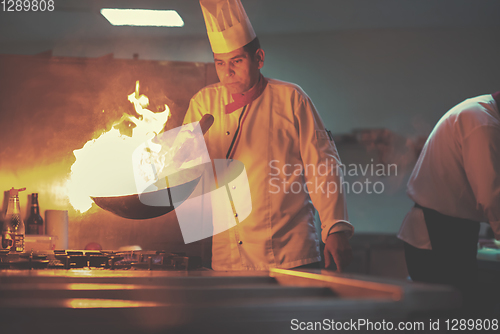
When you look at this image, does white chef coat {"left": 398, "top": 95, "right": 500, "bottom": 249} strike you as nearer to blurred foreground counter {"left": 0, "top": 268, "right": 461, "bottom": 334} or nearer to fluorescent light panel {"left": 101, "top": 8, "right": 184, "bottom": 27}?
blurred foreground counter {"left": 0, "top": 268, "right": 461, "bottom": 334}

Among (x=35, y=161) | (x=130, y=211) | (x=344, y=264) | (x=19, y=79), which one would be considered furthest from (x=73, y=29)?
(x=344, y=264)

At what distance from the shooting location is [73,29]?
1972 mm

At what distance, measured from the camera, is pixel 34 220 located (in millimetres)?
1847

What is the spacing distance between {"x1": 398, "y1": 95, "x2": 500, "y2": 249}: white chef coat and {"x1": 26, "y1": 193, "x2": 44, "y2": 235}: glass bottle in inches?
62.4

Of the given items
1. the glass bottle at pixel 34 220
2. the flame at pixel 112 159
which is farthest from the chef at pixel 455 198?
Answer: the glass bottle at pixel 34 220

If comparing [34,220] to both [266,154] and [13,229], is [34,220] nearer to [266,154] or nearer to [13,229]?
[13,229]

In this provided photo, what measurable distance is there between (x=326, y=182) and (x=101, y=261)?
747mm

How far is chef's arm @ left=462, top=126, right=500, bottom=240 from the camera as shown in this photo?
1.26m

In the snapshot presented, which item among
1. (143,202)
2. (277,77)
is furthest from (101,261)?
(277,77)

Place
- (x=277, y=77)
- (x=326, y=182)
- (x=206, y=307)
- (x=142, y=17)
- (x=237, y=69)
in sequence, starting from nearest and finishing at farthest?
(x=206, y=307), (x=326, y=182), (x=237, y=69), (x=142, y=17), (x=277, y=77)

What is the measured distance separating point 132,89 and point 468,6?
2.54m

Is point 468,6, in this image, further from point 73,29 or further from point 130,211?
point 130,211

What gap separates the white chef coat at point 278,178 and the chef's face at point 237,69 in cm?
7

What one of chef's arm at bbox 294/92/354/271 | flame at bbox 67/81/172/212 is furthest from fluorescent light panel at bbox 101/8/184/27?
chef's arm at bbox 294/92/354/271
